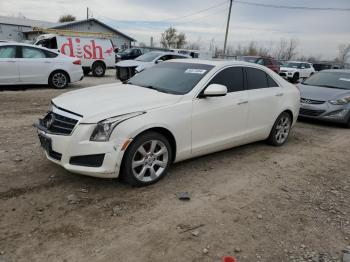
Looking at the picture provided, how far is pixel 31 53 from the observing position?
11.4 meters

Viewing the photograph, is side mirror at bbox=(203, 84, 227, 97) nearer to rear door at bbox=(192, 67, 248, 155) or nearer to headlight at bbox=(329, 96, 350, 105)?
rear door at bbox=(192, 67, 248, 155)

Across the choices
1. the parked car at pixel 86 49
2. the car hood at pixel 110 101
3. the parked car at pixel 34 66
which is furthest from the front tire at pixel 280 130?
the parked car at pixel 86 49

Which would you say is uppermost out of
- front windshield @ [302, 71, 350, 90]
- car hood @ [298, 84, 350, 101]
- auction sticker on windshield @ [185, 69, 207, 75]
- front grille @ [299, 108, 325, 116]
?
auction sticker on windshield @ [185, 69, 207, 75]

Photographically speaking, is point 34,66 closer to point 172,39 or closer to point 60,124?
point 60,124

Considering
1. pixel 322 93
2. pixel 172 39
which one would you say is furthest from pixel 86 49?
pixel 172 39

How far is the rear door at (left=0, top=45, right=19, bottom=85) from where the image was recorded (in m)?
10.8

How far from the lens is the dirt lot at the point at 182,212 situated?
312 centimetres

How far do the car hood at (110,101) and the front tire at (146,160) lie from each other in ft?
1.29

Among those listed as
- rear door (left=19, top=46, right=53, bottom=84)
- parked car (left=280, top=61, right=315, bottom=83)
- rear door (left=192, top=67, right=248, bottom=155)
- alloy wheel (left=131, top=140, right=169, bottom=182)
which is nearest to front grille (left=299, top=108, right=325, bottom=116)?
rear door (left=192, top=67, right=248, bottom=155)

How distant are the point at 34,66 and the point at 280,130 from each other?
28.4 ft

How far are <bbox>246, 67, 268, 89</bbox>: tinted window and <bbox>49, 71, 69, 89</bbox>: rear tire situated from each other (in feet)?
27.5

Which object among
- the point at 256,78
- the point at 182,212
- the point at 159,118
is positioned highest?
the point at 256,78

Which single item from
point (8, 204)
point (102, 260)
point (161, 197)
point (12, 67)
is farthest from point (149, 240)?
point (12, 67)

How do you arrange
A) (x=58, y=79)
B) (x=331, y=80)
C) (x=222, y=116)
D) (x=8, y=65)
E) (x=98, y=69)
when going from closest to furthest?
(x=222, y=116)
(x=331, y=80)
(x=8, y=65)
(x=58, y=79)
(x=98, y=69)
